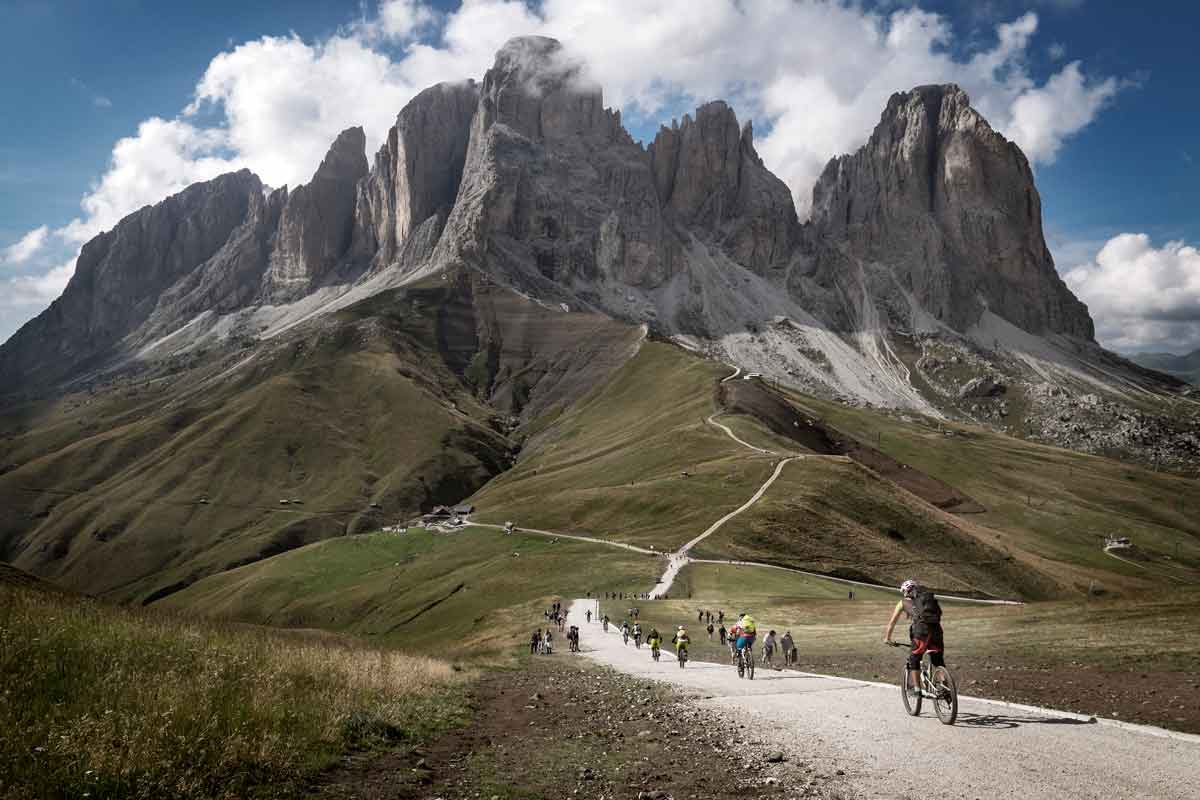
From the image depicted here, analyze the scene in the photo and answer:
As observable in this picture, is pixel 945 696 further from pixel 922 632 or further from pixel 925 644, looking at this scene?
pixel 922 632

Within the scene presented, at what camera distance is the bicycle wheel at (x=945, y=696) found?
14.6 meters

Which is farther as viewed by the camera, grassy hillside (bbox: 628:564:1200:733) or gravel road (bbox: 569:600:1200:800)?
grassy hillside (bbox: 628:564:1200:733)

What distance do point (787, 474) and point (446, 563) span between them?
5362 centimetres

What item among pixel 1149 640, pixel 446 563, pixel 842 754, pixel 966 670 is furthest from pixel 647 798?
pixel 446 563

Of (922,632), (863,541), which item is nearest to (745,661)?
(922,632)

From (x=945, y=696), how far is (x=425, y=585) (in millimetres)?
100227

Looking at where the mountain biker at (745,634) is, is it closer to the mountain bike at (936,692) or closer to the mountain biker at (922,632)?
Answer: the mountain bike at (936,692)

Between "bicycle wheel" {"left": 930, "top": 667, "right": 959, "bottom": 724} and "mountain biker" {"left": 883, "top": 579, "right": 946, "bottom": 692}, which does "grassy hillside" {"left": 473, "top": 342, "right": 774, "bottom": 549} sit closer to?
"mountain biker" {"left": 883, "top": 579, "right": 946, "bottom": 692}

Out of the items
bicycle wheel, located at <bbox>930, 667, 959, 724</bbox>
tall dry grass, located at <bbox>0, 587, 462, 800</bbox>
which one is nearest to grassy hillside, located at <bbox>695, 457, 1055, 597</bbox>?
bicycle wheel, located at <bbox>930, 667, 959, 724</bbox>

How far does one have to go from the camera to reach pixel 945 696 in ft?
48.8

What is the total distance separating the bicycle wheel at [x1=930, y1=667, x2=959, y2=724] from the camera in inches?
577

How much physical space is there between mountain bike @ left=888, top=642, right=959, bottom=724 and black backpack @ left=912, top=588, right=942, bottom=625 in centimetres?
84

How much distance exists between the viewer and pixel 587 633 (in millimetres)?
56906

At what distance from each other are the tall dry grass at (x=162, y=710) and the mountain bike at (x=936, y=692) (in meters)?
9.64
